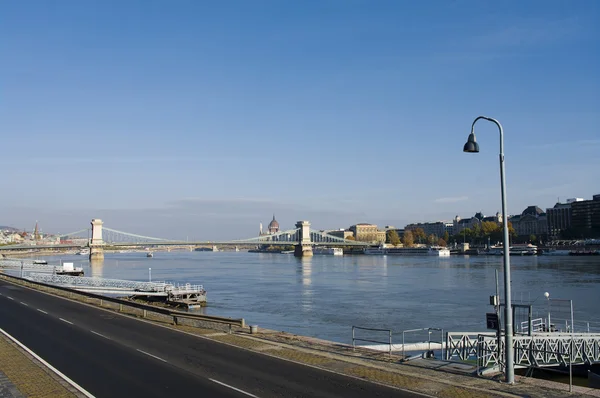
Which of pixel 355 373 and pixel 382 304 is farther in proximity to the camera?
pixel 382 304

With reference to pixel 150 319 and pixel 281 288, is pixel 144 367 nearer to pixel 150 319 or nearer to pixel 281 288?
pixel 150 319

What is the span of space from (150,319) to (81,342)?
9.03 metres

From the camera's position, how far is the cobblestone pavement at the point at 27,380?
45.3ft

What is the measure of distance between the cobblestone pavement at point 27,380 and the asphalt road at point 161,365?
0.57 meters

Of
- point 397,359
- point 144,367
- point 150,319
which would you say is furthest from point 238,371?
point 150,319

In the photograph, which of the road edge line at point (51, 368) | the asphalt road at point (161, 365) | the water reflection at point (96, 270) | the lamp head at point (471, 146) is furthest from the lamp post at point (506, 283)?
the water reflection at point (96, 270)

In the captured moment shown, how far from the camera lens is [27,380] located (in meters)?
15.2

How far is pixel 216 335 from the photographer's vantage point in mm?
24594

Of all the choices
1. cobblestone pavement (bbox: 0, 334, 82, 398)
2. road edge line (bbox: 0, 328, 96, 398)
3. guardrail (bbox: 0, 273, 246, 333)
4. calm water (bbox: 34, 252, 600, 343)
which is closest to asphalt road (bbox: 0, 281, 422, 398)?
road edge line (bbox: 0, 328, 96, 398)

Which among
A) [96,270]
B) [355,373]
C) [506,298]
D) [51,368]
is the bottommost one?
[96,270]

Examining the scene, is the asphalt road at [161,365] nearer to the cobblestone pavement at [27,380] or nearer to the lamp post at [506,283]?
the cobblestone pavement at [27,380]

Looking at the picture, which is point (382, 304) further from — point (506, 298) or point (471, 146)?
point (471, 146)

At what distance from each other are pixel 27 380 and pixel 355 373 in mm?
9048

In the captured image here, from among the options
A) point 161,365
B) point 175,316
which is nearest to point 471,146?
point 161,365
